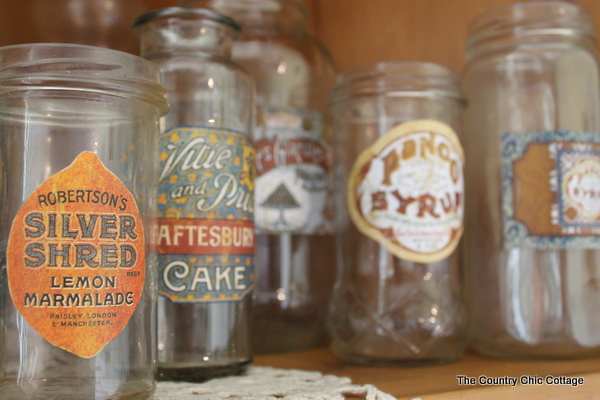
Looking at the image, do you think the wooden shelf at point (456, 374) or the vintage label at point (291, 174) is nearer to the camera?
the wooden shelf at point (456, 374)

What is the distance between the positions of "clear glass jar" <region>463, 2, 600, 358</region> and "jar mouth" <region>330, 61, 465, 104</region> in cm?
7

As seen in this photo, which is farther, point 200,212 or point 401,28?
point 401,28

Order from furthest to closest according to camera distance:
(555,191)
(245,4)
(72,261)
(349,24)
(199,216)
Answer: (349,24)
(245,4)
(555,191)
(199,216)
(72,261)

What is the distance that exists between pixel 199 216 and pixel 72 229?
0.45 feet

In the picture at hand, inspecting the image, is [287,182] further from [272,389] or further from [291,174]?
[272,389]

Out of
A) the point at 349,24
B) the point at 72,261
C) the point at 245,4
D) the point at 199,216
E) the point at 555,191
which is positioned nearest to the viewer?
the point at 72,261

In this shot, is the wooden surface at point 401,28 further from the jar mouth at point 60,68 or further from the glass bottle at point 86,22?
the jar mouth at point 60,68

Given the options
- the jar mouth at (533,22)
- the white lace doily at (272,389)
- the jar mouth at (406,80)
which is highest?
the jar mouth at (533,22)

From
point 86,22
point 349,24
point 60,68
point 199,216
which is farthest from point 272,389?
point 349,24

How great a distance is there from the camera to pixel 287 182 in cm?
70

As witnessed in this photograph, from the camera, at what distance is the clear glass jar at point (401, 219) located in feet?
1.96

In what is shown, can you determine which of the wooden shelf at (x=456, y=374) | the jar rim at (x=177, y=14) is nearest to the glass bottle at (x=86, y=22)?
the jar rim at (x=177, y=14)

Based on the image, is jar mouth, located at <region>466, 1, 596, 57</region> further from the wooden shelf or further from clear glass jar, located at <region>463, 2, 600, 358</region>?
the wooden shelf

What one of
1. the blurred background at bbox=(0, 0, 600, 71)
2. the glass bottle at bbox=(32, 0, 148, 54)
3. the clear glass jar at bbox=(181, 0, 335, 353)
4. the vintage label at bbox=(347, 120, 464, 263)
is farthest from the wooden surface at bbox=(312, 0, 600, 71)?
the glass bottle at bbox=(32, 0, 148, 54)
